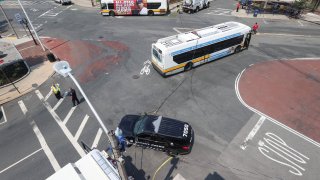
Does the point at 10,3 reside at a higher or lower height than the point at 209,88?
higher

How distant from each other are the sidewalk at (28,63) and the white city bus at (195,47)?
13.5 m

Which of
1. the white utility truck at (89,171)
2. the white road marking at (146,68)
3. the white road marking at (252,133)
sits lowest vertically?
the white road marking at (252,133)

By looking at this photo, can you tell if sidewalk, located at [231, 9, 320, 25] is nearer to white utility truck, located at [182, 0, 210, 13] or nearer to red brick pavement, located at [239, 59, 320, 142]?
Result: white utility truck, located at [182, 0, 210, 13]

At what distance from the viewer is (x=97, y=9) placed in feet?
153

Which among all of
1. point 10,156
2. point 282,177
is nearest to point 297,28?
point 282,177

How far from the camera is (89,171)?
10367 millimetres

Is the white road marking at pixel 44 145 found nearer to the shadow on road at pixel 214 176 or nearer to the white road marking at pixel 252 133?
the shadow on road at pixel 214 176

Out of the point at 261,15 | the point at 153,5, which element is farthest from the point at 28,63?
the point at 261,15

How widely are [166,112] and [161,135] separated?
469cm

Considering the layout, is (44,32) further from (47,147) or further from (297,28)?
(297,28)

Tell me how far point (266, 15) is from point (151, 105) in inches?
1287

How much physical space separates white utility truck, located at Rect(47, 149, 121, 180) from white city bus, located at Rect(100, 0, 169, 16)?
34.8 m

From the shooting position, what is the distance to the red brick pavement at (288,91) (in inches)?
741

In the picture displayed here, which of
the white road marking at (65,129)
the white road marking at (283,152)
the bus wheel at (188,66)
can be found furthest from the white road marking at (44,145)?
the bus wheel at (188,66)
